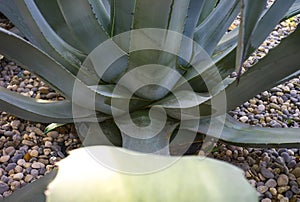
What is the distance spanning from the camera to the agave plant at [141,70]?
2.97 ft

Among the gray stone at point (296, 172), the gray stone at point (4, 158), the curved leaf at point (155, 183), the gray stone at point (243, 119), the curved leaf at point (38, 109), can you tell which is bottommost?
the gray stone at point (4, 158)

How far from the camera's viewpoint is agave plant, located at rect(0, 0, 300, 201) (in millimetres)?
905

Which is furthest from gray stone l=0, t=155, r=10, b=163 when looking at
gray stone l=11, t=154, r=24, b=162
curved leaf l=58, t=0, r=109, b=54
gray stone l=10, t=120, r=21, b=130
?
curved leaf l=58, t=0, r=109, b=54

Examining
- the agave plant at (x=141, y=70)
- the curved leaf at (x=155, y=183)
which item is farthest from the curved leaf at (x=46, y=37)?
the curved leaf at (x=155, y=183)

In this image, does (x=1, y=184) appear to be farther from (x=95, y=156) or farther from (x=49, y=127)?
(x=95, y=156)

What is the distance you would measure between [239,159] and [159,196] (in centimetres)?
82

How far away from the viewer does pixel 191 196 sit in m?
0.44

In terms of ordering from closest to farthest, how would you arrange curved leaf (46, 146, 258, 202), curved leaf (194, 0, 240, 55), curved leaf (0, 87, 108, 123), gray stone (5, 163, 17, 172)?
curved leaf (46, 146, 258, 202) < curved leaf (0, 87, 108, 123) < curved leaf (194, 0, 240, 55) < gray stone (5, 163, 17, 172)

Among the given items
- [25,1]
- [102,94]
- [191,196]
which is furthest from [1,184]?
[191,196]

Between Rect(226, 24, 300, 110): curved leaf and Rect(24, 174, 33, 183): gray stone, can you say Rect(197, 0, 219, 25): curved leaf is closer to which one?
Rect(226, 24, 300, 110): curved leaf

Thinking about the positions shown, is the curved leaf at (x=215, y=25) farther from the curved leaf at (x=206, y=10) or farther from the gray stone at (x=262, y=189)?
the gray stone at (x=262, y=189)

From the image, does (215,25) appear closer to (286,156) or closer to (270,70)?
(270,70)

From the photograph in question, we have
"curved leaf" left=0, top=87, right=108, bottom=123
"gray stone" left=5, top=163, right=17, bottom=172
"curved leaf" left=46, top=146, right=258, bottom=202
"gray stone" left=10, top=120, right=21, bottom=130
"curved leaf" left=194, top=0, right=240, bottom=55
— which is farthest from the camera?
"gray stone" left=10, top=120, right=21, bottom=130

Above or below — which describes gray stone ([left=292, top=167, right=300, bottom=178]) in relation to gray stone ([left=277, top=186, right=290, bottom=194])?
above
